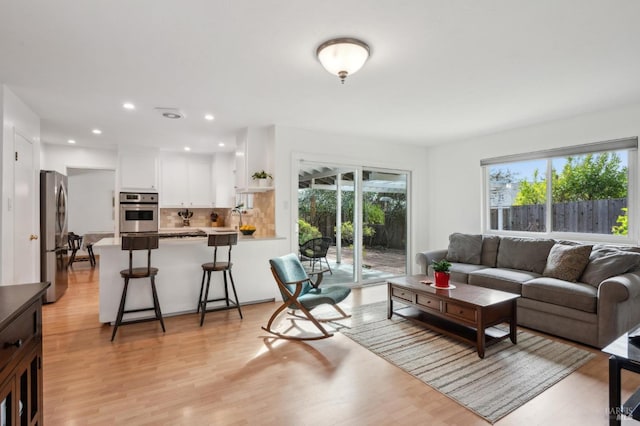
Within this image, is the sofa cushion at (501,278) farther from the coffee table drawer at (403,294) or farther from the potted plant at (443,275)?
the coffee table drawer at (403,294)

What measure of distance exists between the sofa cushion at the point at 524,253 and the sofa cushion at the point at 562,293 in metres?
0.48

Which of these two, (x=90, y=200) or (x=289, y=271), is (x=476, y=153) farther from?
(x=90, y=200)

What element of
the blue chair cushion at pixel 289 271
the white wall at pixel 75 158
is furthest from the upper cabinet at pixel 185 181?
the blue chair cushion at pixel 289 271

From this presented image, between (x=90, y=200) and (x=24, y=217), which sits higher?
(x=90, y=200)

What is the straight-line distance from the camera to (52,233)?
4.32 metres

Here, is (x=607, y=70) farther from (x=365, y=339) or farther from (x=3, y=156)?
(x=3, y=156)

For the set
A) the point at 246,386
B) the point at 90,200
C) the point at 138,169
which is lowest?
the point at 246,386

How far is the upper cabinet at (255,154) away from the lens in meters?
4.70

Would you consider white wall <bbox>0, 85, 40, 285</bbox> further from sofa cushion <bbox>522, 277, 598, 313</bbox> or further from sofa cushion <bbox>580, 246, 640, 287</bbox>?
sofa cushion <bbox>580, 246, 640, 287</bbox>

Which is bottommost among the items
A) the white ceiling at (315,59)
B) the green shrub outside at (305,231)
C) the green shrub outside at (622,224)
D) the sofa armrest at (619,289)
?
the sofa armrest at (619,289)

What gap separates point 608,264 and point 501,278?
0.98 m

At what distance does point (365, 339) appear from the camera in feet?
10.4

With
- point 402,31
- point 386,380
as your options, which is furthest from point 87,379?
point 402,31

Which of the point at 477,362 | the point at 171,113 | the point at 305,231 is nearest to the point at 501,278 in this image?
the point at 477,362
